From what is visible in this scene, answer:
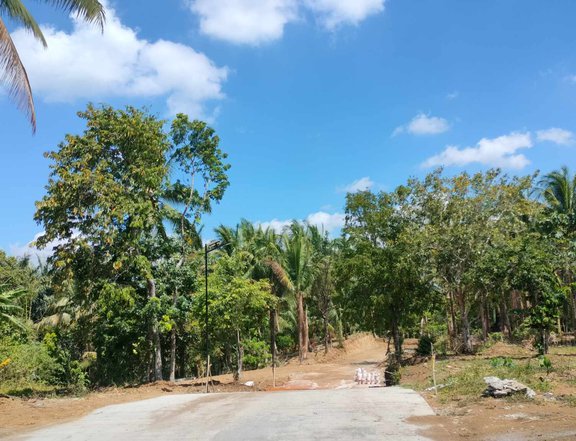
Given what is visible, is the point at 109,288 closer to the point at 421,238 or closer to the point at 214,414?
the point at 214,414

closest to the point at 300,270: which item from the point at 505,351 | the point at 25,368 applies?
the point at 505,351

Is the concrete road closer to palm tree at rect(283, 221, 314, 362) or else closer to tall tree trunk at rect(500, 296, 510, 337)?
palm tree at rect(283, 221, 314, 362)

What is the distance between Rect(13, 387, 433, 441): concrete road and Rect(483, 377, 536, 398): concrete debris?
4.68 ft

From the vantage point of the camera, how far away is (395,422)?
30.5 ft

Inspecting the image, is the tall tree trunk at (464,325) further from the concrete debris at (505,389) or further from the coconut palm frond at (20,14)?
the coconut palm frond at (20,14)

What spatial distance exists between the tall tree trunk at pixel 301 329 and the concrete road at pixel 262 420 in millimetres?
22727

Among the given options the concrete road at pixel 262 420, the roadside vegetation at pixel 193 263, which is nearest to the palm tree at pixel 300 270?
the roadside vegetation at pixel 193 263

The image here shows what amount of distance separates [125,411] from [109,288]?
32.5 ft

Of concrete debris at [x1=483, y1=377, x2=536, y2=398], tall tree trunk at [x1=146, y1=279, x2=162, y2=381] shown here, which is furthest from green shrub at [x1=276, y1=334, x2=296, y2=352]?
concrete debris at [x1=483, y1=377, x2=536, y2=398]

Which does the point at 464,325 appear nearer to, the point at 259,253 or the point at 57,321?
the point at 259,253

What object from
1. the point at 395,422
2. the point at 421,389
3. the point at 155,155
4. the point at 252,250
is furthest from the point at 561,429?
the point at 252,250

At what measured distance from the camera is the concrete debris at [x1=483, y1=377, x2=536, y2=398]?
10.4 metres

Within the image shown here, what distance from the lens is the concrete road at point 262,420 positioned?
28.3 feet

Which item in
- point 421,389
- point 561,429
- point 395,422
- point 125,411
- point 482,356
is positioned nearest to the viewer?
point 561,429
